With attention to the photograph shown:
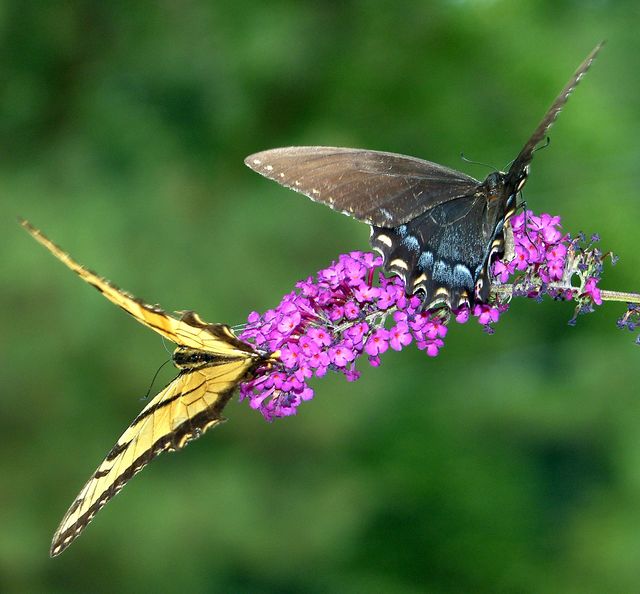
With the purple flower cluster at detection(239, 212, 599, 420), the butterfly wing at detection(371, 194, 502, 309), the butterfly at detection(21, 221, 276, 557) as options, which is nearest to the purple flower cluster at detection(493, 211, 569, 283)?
the purple flower cluster at detection(239, 212, 599, 420)

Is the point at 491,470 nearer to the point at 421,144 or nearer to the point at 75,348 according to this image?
the point at 421,144

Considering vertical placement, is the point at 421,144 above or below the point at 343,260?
above

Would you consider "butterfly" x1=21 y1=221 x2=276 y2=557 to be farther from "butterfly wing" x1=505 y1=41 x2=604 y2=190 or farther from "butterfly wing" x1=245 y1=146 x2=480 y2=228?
"butterfly wing" x1=505 y1=41 x2=604 y2=190

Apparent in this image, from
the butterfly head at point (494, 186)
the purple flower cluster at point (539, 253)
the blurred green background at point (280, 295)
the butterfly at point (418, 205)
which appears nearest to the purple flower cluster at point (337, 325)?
the butterfly at point (418, 205)

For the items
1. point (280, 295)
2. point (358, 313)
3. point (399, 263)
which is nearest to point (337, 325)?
point (358, 313)

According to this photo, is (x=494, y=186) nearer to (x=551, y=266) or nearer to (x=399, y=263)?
(x=551, y=266)

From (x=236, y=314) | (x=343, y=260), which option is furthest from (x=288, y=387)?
(x=236, y=314)
